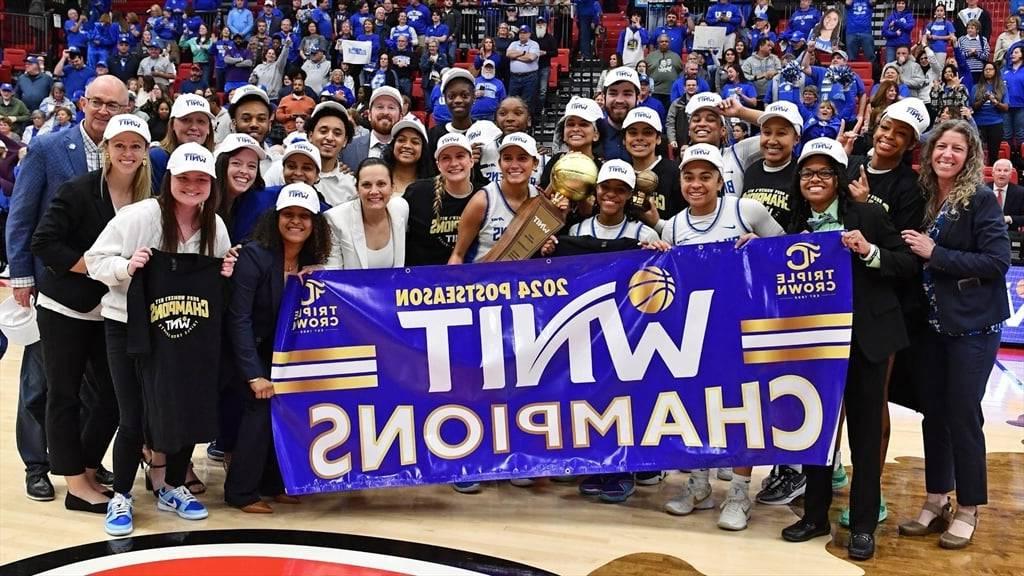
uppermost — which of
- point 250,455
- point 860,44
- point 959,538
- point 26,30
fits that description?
point 26,30

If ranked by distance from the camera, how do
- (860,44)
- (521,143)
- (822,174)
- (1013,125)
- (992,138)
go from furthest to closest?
(860,44) < (1013,125) < (992,138) < (521,143) < (822,174)

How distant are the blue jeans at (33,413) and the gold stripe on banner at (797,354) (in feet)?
10.2

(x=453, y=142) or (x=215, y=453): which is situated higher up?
(x=453, y=142)

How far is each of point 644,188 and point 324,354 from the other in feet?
5.24

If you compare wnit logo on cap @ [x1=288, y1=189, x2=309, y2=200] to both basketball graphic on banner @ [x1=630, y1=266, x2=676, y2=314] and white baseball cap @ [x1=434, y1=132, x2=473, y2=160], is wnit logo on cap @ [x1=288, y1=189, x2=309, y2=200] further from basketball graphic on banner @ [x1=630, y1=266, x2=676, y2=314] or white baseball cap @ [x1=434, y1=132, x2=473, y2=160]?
basketball graphic on banner @ [x1=630, y1=266, x2=676, y2=314]

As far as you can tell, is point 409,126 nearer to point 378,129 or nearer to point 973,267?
point 378,129

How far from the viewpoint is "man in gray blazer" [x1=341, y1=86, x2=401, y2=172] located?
5.44 m

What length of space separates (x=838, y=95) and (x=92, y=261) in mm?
10053

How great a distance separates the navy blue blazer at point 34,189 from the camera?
4.14m

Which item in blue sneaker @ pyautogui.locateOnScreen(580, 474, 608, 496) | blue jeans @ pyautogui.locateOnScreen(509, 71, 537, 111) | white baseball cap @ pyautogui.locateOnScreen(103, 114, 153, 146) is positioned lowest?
blue sneaker @ pyautogui.locateOnScreen(580, 474, 608, 496)

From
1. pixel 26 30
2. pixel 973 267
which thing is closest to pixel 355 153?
pixel 973 267

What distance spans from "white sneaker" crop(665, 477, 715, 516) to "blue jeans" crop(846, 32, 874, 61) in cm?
1131

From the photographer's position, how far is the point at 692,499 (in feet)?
14.4

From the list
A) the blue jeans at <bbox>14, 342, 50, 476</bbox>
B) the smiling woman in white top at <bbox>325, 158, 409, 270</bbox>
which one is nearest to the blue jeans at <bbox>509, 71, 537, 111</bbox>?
the smiling woman in white top at <bbox>325, 158, 409, 270</bbox>
